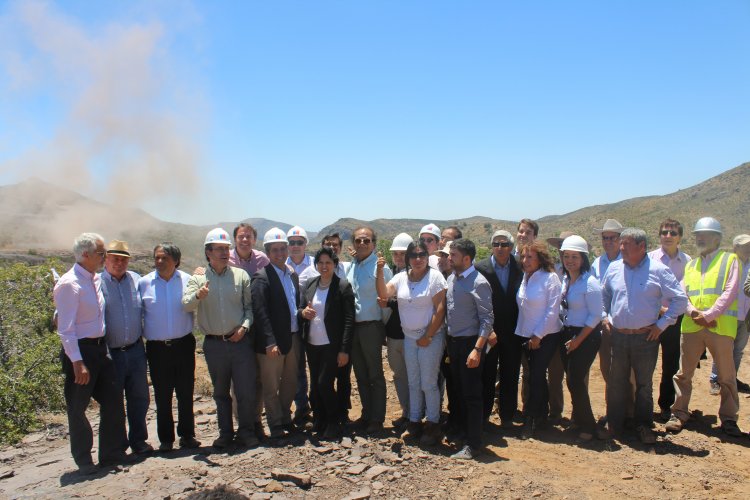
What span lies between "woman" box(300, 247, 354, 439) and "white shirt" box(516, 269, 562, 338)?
1.82m

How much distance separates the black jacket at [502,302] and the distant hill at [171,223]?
30.7 metres

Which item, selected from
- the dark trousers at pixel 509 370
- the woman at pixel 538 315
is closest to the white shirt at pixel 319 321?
the dark trousers at pixel 509 370

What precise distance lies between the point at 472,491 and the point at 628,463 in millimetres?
1668

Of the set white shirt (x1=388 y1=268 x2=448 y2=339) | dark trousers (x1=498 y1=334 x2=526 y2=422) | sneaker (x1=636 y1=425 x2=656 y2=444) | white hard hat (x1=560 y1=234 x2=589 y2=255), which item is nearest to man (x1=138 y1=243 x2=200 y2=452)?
white shirt (x1=388 y1=268 x2=448 y2=339)

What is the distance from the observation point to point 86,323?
465cm

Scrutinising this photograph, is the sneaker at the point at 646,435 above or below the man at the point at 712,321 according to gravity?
below

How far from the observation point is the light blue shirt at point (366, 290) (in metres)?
5.44

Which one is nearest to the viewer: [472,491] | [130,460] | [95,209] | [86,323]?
[472,491]

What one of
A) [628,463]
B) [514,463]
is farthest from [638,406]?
[514,463]

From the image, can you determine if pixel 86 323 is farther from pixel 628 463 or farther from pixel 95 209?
pixel 95 209

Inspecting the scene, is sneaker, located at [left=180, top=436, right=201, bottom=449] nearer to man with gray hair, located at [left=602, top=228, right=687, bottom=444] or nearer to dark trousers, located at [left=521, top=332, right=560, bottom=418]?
dark trousers, located at [left=521, top=332, right=560, bottom=418]

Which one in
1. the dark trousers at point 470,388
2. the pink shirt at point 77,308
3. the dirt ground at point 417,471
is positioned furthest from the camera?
the dark trousers at point 470,388

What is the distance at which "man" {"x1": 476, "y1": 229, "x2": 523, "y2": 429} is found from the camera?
18.2 feet

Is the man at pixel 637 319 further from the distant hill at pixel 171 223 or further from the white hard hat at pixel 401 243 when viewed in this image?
the distant hill at pixel 171 223
